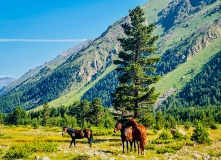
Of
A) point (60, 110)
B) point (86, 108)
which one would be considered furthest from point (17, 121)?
point (60, 110)

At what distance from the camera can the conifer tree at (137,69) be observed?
Answer: 2445 centimetres

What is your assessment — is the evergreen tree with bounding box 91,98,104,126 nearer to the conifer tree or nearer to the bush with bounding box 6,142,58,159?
the conifer tree

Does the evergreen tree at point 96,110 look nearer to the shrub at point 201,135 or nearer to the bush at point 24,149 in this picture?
the shrub at point 201,135

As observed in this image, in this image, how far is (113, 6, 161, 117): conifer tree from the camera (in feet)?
80.2

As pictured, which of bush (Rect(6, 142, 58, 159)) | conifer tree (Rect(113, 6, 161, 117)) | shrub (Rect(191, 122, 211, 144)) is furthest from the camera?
conifer tree (Rect(113, 6, 161, 117))

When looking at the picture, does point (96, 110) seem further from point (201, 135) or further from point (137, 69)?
point (201, 135)

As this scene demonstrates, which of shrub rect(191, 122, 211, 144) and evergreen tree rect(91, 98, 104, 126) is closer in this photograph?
shrub rect(191, 122, 211, 144)

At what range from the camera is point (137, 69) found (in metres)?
24.5

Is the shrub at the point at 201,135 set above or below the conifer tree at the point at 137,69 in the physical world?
below

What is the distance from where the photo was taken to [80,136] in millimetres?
18203

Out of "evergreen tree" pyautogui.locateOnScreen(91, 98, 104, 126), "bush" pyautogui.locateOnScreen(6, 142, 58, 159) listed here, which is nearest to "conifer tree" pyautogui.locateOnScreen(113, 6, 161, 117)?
"bush" pyautogui.locateOnScreen(6, 142, 58, 159)

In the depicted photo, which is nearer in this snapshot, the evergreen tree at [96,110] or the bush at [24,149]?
the bush at [24,149]

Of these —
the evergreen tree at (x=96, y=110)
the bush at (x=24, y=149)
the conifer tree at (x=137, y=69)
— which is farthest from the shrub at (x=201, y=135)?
the evergreen tree at (x=96, y=110)

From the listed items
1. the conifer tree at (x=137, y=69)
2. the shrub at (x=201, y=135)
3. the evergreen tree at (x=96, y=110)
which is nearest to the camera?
the shrub at (x=201, y=135)
